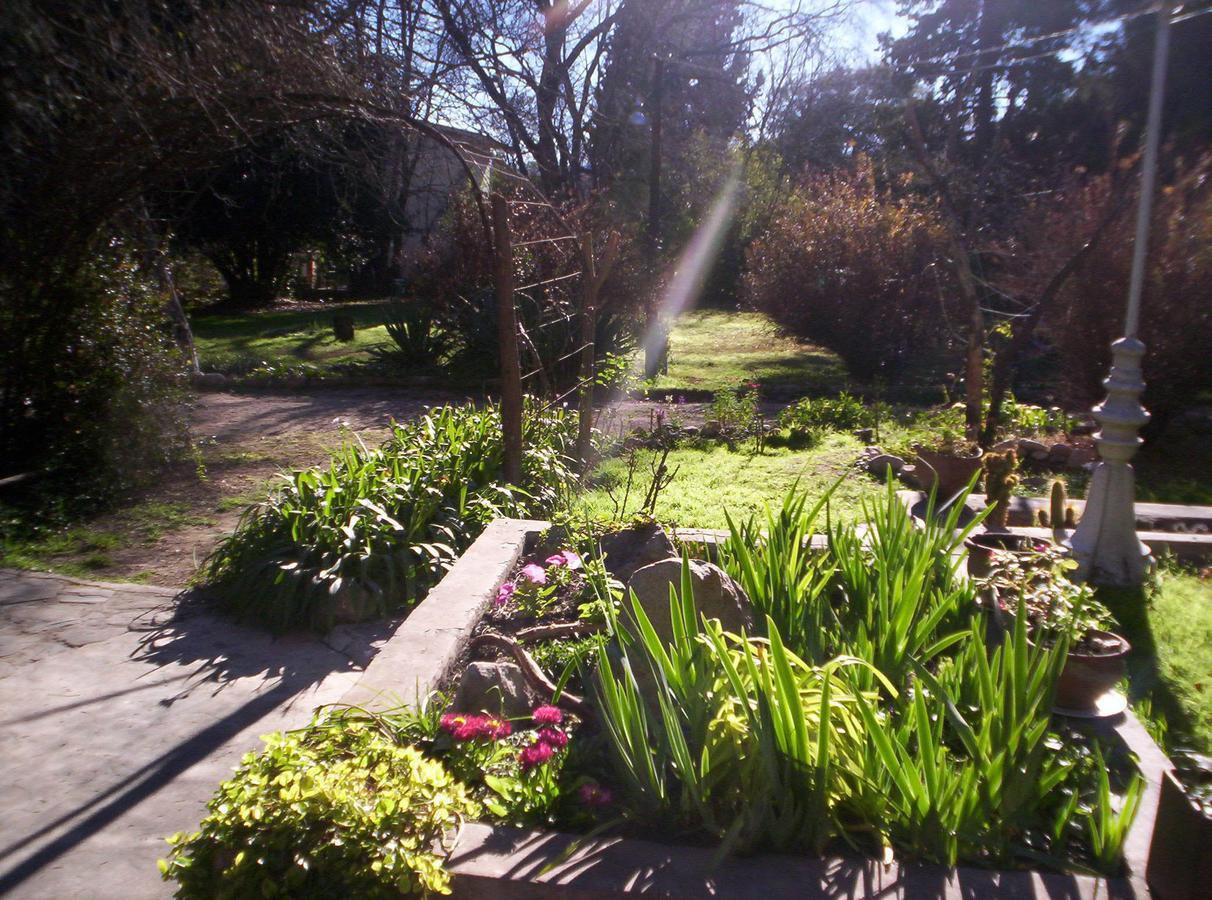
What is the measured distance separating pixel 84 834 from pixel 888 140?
24559mm

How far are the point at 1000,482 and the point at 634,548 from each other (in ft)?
9.06

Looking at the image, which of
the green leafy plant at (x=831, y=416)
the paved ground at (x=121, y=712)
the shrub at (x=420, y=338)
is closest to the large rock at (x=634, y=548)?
the paved ground at (x=121, y=712)

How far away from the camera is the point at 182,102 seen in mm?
6012

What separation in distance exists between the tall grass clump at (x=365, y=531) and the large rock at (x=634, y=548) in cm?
117

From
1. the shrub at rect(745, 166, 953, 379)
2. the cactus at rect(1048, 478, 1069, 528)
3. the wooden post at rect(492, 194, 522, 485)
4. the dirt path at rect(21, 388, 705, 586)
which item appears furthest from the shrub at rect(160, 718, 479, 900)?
the shrub at rect(745, 166, 953, 379)

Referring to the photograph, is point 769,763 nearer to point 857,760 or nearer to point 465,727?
point 857,760

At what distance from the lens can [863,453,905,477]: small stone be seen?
8.05 metres

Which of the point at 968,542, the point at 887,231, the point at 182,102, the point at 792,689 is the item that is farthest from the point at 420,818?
the point at 887,231

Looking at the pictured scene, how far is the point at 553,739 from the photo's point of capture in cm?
272

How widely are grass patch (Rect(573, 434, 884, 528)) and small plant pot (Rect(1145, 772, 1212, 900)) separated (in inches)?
141

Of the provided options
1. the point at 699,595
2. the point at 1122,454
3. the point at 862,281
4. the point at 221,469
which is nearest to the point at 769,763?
the point at 699,595

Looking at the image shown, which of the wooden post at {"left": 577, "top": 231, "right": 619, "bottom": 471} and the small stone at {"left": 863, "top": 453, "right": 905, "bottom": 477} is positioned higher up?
the wooden post at {"left": 577, "top": 231, "right": 619, "bottom": 471}

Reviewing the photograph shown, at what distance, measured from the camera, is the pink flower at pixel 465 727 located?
2.69 metres

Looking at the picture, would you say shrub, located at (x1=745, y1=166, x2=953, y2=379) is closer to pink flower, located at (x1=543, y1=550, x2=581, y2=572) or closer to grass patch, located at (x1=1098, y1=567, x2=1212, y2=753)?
grass patch, located at (x1=1098, y1=567, x2=1212, y2=753)
